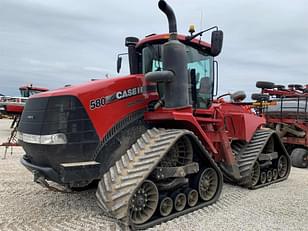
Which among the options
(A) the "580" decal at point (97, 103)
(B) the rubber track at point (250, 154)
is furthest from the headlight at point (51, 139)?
(B) the rubber track at point (250, 154)

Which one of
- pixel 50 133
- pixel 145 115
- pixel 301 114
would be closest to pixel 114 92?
pixel 145 115

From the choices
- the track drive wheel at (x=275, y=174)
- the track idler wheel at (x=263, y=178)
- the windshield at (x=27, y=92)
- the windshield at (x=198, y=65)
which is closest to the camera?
the windshield at (x=198, y=65)

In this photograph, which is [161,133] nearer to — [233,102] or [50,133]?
[50,133]

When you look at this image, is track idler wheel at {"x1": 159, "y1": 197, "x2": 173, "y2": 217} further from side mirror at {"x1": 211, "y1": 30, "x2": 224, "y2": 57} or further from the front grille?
side mirror at {"x1": 211, "y1": 30, "x2": 224, "y2": 57}

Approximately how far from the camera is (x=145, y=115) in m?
4.93

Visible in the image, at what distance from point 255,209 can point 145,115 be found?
230 centimetres

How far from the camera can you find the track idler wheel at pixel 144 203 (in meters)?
3.99

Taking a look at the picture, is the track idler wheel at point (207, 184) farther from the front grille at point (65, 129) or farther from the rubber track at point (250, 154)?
the front grille at point (65, 129)

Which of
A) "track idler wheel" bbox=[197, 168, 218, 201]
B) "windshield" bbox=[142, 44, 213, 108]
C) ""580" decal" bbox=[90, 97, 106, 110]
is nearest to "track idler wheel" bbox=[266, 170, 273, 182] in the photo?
"track idler wheel" bbox=[197, 168, 218, 201]

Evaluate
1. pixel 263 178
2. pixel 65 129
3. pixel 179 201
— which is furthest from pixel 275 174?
pixel 65 129

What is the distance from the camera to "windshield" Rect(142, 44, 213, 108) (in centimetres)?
518

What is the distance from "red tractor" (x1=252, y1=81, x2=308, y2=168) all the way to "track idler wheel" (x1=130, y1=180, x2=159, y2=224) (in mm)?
6001

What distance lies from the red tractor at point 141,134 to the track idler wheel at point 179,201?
0.6 inches

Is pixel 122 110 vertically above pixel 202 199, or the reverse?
pixel 122 110
